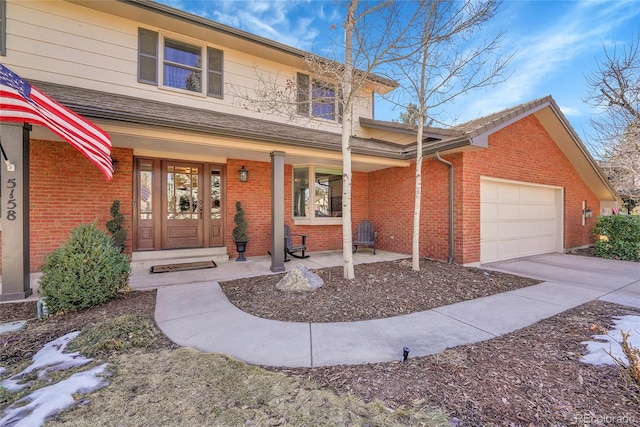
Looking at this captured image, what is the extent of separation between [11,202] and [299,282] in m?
4.61

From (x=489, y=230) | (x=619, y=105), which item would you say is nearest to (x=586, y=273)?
(x=489, y=230)

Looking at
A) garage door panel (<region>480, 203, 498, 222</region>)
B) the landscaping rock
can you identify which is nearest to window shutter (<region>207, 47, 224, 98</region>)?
the landscaping rock

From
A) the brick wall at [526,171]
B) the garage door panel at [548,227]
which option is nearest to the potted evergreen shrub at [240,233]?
the brick wall at [526,171]

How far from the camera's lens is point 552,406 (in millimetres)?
1948

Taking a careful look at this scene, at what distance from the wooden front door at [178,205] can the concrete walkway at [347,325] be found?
54.5 inches

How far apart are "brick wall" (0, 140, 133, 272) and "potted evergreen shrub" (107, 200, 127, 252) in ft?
0.88

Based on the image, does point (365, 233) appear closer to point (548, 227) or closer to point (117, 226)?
point (548, 227)

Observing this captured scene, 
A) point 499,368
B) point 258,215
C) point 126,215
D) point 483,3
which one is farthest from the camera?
point 258,215

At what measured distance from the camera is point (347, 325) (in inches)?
133

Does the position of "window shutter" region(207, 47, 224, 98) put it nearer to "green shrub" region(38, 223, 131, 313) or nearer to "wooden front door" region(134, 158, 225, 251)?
"wooden front door" region(134, 158, 225, 251)

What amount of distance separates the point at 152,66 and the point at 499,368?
9.13 m

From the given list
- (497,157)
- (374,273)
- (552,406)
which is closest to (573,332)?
(552,406)

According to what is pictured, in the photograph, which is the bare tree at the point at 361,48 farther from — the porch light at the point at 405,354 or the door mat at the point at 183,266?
the door mat at the point at 183,266

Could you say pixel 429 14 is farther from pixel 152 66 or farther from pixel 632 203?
pixel 632 203
